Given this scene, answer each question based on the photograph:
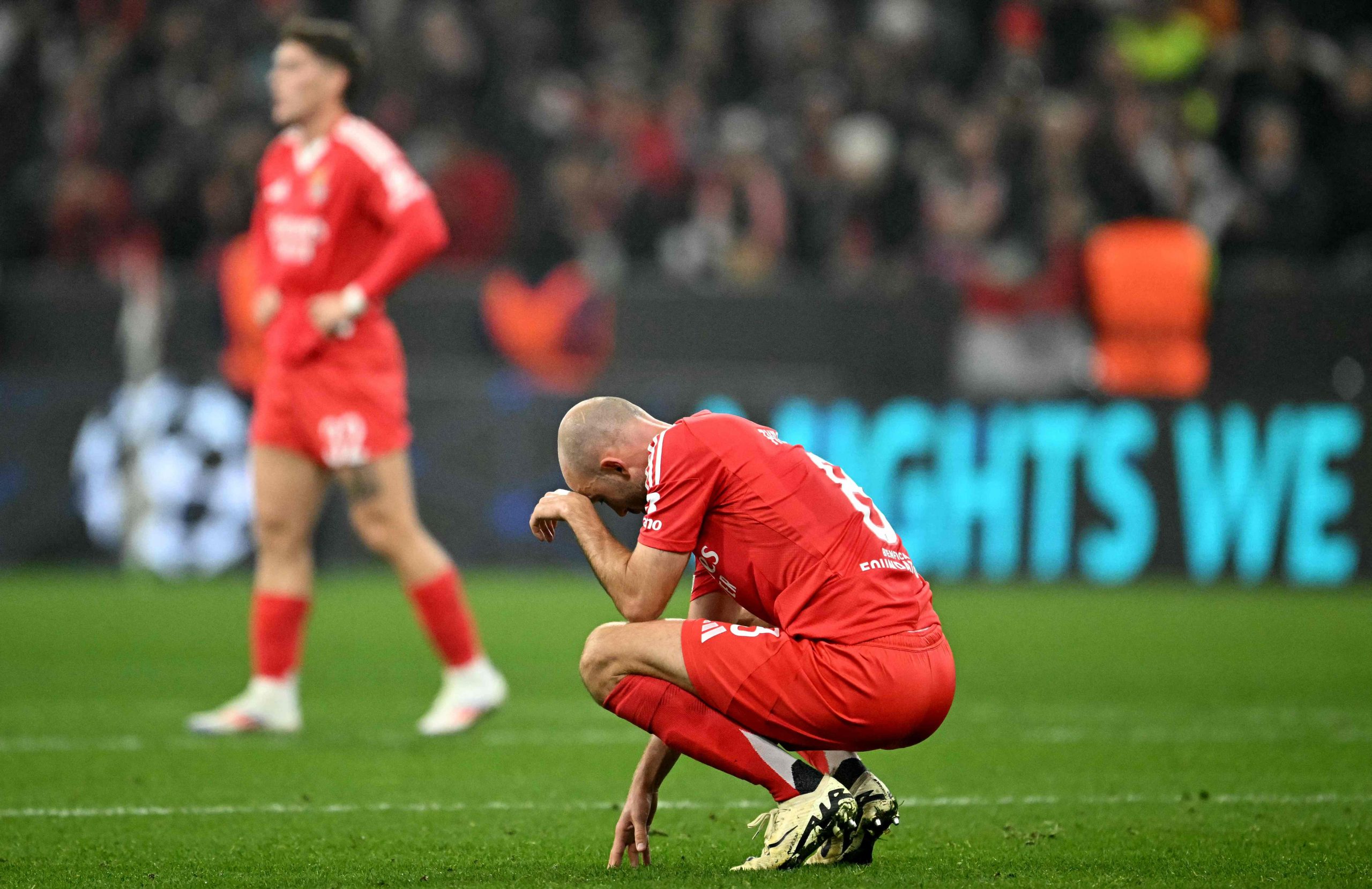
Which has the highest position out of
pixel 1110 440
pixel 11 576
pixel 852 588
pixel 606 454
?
pixel 606 454

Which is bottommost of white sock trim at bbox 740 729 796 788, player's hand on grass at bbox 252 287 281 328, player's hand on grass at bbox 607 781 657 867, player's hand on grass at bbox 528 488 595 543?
player's hand on grass at bbox 607 781 657 867

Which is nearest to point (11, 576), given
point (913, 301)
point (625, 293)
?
point (625, 293)

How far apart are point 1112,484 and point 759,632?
847 centimetres

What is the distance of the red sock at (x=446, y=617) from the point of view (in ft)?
22.4

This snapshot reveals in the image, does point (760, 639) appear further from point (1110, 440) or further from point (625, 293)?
point (625, 293)

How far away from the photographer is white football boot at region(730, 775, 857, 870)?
429 cm

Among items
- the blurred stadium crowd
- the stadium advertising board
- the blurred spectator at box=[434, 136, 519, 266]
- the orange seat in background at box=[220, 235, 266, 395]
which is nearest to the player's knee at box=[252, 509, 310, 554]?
the stadium advertising board

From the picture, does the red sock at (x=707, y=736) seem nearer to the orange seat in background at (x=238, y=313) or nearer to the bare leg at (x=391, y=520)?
the bare leg at (x=391, y=520)

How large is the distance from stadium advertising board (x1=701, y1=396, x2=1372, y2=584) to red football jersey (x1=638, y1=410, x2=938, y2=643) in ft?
26.9

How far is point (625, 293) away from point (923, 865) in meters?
10.3

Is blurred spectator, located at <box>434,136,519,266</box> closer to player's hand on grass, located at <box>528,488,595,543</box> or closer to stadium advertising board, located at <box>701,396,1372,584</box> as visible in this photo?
stadium advertising board, located at <box>701,396,1372,584</box>

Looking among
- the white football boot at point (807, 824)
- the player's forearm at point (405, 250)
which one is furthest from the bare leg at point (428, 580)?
the white football boot at point (807, 824)

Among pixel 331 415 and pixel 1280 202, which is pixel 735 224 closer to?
pixel 1280 202

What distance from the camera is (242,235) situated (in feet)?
49.4
